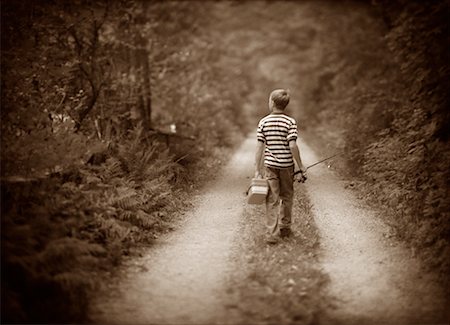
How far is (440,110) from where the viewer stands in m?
9.66

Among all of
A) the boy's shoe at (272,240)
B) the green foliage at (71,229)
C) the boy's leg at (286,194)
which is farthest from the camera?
the boy's shoe at (272,240)

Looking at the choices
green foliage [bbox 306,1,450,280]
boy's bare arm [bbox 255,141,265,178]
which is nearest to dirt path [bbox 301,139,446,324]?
green foliage [bbox 306,1,450,280]

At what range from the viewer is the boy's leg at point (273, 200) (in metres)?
7.91

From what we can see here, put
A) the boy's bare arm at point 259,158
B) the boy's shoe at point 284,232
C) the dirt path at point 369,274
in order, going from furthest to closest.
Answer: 1. the boy's shoe at point 284,232
2. the boy's bare arm at point 259,158
3. the dirt path at point 369,274

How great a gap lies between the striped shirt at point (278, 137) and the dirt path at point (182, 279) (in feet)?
6.17

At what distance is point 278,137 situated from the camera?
A: 25.3 feet

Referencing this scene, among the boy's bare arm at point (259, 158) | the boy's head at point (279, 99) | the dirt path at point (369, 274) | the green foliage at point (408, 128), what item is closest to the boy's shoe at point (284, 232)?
the dirt path at point (369, 274)

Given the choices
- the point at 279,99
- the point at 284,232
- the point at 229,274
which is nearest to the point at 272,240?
the point at 284,232

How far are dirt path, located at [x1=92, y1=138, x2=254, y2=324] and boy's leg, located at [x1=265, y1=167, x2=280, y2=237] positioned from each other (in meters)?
0.87

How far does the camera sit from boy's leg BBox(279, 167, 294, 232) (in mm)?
7898

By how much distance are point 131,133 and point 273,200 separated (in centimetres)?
631

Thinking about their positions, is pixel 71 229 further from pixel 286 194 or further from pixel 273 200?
pixel 286 194

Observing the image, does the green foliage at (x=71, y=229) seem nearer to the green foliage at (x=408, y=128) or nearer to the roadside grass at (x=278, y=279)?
the roadside grass at (x=278, y=279)

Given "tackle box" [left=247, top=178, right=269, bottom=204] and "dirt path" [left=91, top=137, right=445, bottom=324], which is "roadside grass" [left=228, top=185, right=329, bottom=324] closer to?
"dirt path" [left=91, top=137, right=445, bottom=324]
